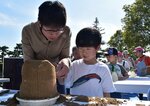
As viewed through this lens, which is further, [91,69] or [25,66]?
[91,69]

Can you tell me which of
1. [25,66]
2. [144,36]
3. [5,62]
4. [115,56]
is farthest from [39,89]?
[144,36]

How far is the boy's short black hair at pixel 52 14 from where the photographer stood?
5.95 feet

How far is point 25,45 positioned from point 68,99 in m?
0.81

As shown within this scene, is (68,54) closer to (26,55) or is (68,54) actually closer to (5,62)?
(26,55)

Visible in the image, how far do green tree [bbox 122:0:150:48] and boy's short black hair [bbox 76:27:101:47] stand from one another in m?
27.1

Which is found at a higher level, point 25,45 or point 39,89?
point 25,45

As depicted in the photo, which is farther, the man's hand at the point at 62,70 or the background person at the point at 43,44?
the background person at the point at 43,44

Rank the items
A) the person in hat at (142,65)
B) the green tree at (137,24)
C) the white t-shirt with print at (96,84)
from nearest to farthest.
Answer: the white t-shirt with print at (96,84) < the person in hat at (142,65) < the green tree at (137,24)

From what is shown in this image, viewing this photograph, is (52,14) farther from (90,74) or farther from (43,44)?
(90,74)

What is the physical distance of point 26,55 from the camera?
2.22 m

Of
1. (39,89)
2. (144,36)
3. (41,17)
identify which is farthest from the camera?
(144,36)

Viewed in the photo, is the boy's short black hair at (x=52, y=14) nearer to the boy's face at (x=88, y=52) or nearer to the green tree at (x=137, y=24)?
the boy's face at (x=88, y=52)

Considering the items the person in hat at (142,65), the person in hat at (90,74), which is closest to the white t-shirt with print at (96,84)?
the person in hat at (90,74)

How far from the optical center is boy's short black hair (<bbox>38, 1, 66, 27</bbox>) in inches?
71.4
